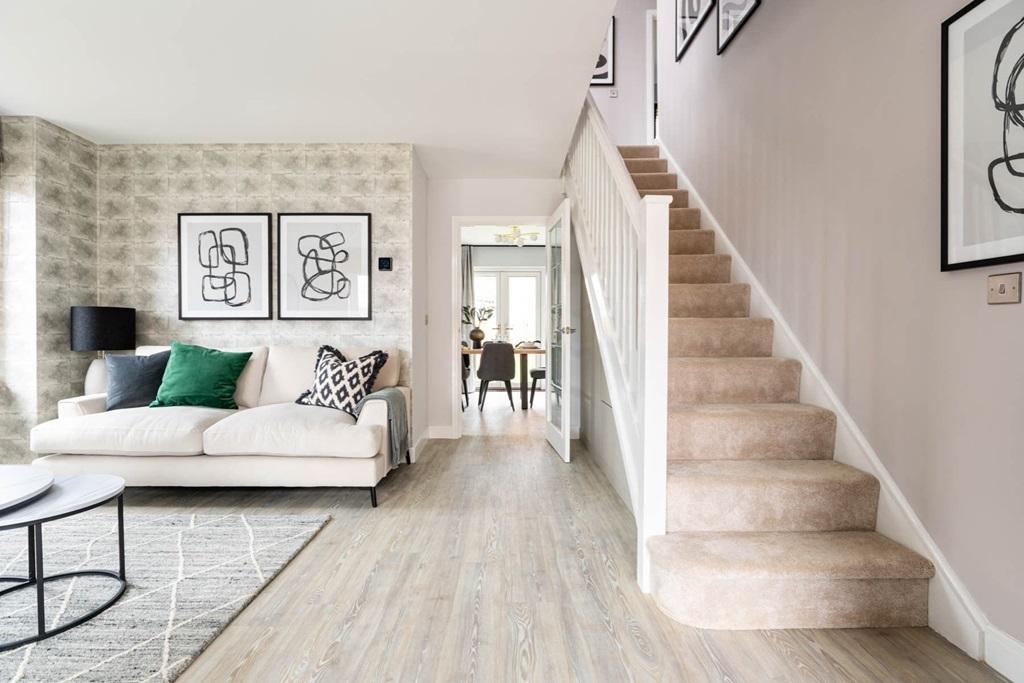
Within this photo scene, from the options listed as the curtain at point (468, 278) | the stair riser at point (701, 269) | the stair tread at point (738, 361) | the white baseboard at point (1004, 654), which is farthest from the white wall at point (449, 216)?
the curtain at point (468, 278)

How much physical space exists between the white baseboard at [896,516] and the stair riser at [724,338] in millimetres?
75

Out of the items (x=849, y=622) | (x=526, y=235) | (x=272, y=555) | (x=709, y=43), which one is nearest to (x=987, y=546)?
(x=849, y=622)

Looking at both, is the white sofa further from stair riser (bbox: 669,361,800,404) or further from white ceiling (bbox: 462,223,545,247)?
white ceiling (bbox: 462,223,545,247)

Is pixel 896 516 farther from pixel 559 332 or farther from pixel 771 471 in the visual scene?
pixel 559 332

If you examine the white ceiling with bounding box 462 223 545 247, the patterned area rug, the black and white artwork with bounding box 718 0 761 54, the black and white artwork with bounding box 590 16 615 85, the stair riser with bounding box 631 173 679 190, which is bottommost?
the patterned area rug

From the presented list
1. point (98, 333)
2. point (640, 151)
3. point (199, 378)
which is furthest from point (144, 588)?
point (640, 151)

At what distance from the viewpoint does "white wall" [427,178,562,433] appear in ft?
16.5

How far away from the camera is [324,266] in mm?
4227

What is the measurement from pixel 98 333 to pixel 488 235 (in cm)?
583

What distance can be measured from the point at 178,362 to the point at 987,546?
4.15 meters

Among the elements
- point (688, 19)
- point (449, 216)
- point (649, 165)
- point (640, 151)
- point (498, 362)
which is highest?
point (688, 19)

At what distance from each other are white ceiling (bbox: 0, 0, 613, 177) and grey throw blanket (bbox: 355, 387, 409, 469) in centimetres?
184

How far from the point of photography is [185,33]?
103 inches

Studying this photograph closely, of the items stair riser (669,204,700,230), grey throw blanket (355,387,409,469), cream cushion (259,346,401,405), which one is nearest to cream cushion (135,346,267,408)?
cream cushion (259,346,401,405)
